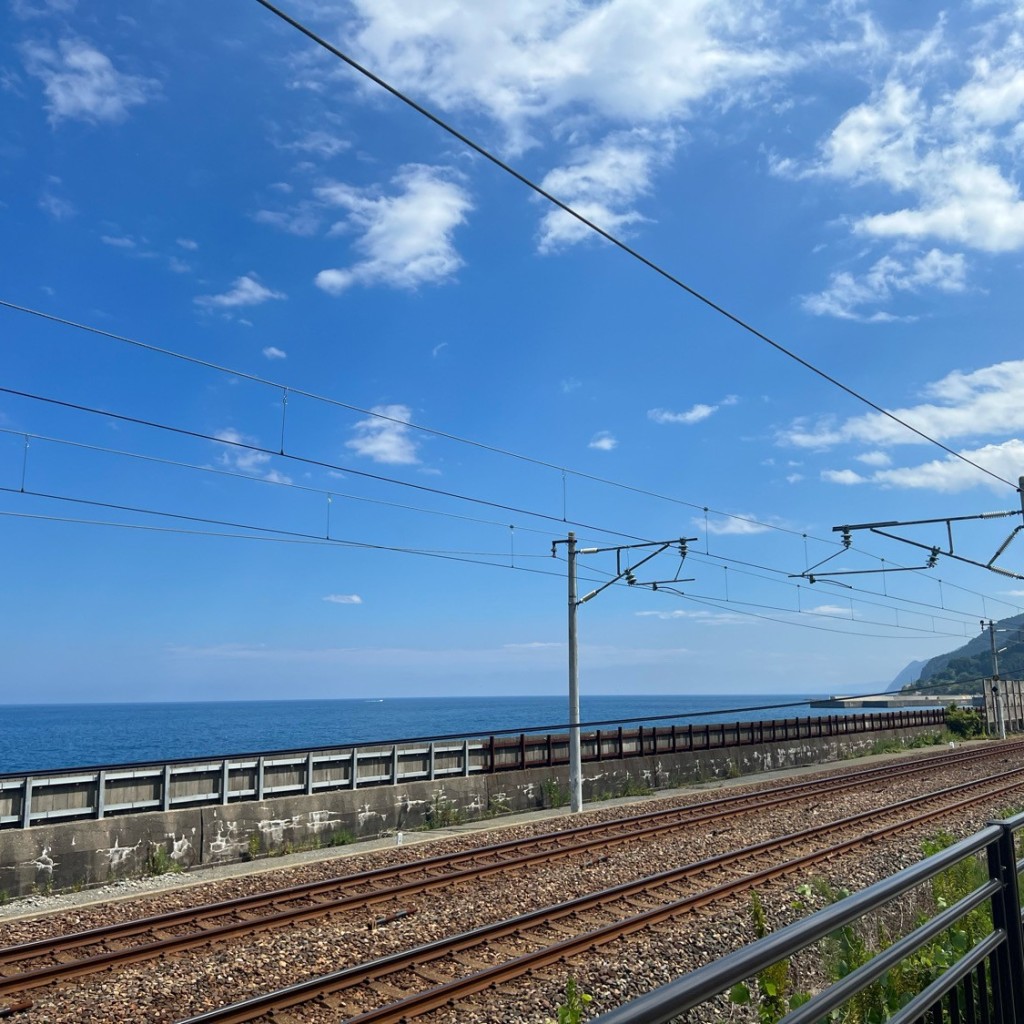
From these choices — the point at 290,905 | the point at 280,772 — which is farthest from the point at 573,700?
the point at 290,905

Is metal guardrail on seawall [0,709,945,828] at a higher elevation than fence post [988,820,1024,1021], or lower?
lower

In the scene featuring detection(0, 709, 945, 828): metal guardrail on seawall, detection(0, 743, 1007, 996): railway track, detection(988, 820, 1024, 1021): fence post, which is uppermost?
detection(988, 820, 1024, 1021): fence post

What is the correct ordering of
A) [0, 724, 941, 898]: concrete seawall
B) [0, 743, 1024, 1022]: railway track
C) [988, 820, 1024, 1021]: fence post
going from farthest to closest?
[0, 724, 941, 898]: concrete seawall, [0, 743, 1024, 1022]: railway track, [988, 820, 1024, 1021]: fence post

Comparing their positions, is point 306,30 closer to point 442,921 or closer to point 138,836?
point 442,921

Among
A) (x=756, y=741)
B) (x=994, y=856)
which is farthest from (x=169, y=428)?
(x=756, y=741)

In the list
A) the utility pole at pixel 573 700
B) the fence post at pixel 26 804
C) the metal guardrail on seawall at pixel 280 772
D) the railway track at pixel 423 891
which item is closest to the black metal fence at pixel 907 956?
the railway track at pixel 423 891

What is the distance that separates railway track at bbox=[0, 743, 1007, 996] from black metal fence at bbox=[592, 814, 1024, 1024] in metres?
8.80

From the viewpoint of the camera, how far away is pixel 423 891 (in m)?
12.8

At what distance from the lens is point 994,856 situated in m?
3.58

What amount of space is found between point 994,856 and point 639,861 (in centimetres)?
1228

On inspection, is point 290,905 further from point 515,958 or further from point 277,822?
point 277,822

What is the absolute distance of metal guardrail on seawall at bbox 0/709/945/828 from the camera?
1512 cm

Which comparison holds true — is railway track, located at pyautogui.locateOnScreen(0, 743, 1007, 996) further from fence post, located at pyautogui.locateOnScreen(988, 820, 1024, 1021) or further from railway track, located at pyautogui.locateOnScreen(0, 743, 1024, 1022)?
fence post, located at pyautogui.locateOnScreen(988, 820, 1024, 1021)

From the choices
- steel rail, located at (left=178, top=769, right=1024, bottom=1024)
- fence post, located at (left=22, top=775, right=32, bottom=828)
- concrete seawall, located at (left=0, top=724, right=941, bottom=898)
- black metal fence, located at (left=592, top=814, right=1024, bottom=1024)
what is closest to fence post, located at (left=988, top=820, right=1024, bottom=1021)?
black metal fence, located at (left=592, top=814, right=1024, bottom=1024)
